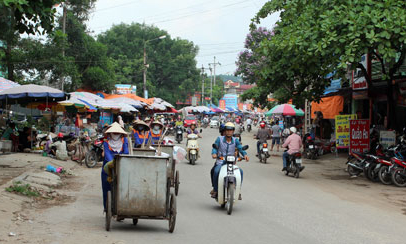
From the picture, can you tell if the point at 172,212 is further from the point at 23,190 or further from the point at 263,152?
the point at 263,152

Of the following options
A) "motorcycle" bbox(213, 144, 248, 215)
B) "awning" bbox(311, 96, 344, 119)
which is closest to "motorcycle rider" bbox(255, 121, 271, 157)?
"awning" bbox(311, 96, 344, 119)

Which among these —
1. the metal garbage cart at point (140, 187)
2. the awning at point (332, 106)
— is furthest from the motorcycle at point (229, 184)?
the awning at point (332, 106)

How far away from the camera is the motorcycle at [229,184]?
29.5 feet

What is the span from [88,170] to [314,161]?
34.9 feet

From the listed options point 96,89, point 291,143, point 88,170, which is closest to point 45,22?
point 88,170

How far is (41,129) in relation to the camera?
2570 centimetres

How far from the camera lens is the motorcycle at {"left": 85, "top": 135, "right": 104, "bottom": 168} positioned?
16891 millimetres

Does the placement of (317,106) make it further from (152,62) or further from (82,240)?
(152,62)

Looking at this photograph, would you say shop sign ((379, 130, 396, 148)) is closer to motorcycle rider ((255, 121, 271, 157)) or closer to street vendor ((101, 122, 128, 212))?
motorcycle rider ((255, 121, 271, 157))

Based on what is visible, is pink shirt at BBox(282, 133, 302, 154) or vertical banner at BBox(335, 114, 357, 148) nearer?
pink shirt at BBox(282, 133, 302, 154)

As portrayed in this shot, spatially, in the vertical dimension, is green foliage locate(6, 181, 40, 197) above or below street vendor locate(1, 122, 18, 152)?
below

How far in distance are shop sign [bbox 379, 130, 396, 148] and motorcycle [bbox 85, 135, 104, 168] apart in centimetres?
990

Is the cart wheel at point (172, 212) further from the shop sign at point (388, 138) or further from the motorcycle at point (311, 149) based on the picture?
the motorcycle at point (311, 149)

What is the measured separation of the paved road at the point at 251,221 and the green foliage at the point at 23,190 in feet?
3.07
